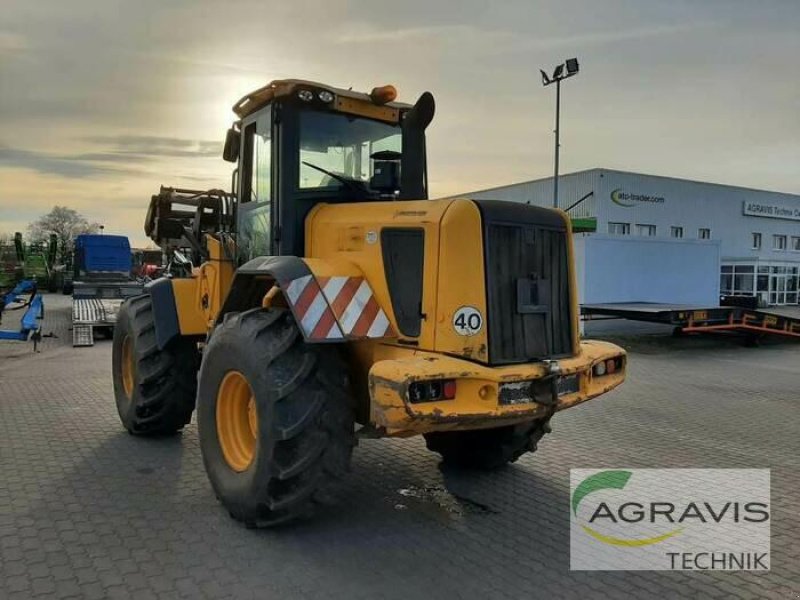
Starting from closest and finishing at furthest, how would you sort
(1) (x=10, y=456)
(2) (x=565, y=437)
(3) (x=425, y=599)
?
1. (3) (x=425, y=599)
2. (1) (x=10, y=456)
3. (2) (x=565, y=437)

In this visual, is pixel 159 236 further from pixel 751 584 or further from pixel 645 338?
pixel 645 338

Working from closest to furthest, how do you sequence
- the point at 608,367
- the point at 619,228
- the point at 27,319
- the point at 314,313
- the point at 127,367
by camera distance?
the point at 314,313 < the point at 608,367 < the point at 127,367 < the point at 27,319 < the point at 619,228

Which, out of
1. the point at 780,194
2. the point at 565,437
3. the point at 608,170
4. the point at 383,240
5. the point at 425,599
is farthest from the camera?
the point at 780,194

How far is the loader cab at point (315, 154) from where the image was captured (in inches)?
195

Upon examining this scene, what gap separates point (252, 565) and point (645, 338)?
15.0 meters

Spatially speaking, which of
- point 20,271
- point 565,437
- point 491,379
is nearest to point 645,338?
Result: point 565,437

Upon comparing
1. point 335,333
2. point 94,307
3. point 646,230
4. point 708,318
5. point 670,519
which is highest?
point 646,230

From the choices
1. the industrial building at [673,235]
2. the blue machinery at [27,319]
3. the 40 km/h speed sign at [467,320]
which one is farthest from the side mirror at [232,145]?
the industrial building at [673,235]

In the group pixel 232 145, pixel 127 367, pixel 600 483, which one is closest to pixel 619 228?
pixel 600 483

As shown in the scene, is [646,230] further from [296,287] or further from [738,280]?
[296,287]

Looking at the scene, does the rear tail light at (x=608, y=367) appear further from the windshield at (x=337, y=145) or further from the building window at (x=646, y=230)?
the building window at (x=646, y=230)

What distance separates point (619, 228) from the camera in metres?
33.2

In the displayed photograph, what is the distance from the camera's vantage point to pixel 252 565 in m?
3.75

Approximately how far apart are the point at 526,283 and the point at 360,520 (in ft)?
6.20
